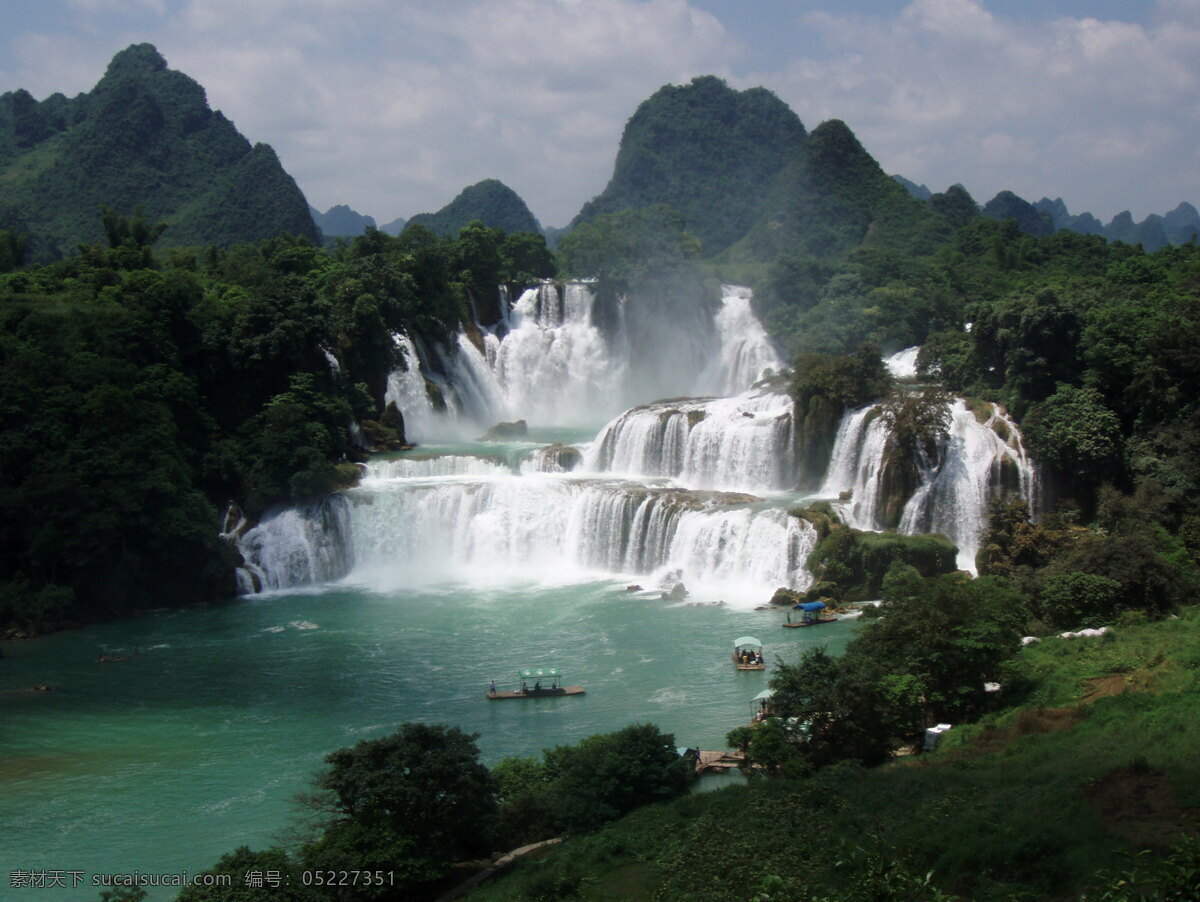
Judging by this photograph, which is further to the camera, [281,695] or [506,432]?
[506,432]

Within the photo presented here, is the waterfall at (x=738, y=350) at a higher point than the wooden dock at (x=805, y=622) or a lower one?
higher

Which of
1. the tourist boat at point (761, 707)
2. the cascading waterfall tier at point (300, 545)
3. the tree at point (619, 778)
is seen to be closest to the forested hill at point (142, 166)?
the cascading waterfall tier at point (300, 545)

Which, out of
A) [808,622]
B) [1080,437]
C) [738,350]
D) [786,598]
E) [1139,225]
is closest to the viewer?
[808,622]

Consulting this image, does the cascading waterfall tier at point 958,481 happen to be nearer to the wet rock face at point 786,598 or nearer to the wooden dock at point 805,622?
the wet rock face at point 786,598

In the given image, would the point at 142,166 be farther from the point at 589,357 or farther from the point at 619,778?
the point at 619,778

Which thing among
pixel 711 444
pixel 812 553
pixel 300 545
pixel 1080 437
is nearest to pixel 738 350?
pixel 711 444

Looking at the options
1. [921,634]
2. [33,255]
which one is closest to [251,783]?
[921,634]
